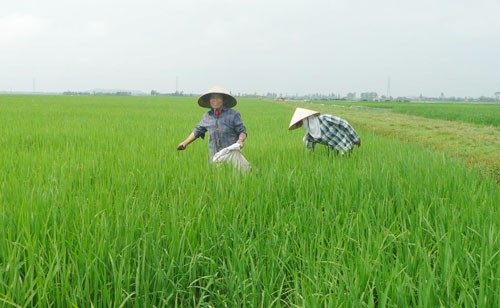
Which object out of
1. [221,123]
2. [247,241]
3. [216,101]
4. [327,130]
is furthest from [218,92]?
[247,241]

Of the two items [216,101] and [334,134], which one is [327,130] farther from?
[216,101]

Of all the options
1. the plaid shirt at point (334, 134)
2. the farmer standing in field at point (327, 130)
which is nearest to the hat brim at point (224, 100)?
the farmer standing in field at point (327, 130)

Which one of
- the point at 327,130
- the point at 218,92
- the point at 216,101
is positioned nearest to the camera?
the point at 218,92

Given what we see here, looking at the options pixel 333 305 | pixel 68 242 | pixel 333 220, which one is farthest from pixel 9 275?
pixel 333 220

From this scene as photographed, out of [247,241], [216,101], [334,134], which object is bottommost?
[247,241]

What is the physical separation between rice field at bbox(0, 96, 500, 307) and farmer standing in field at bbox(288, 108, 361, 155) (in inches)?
24.6

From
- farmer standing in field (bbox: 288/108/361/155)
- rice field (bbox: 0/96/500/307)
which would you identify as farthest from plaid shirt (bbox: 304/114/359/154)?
rice field (bbox: 0/96/500/307)

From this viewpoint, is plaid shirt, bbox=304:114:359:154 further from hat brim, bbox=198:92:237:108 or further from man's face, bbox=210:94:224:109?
man's face, bbox=210:94:224:109

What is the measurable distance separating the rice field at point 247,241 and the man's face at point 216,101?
28.2 inches

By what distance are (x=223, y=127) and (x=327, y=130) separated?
3.42 ft

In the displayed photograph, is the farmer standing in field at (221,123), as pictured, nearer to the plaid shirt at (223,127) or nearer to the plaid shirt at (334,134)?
the plaid shirt at (223,127)

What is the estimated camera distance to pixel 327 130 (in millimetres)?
3752

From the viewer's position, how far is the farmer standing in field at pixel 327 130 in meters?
3.69

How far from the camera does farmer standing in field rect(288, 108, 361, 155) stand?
145 inches
